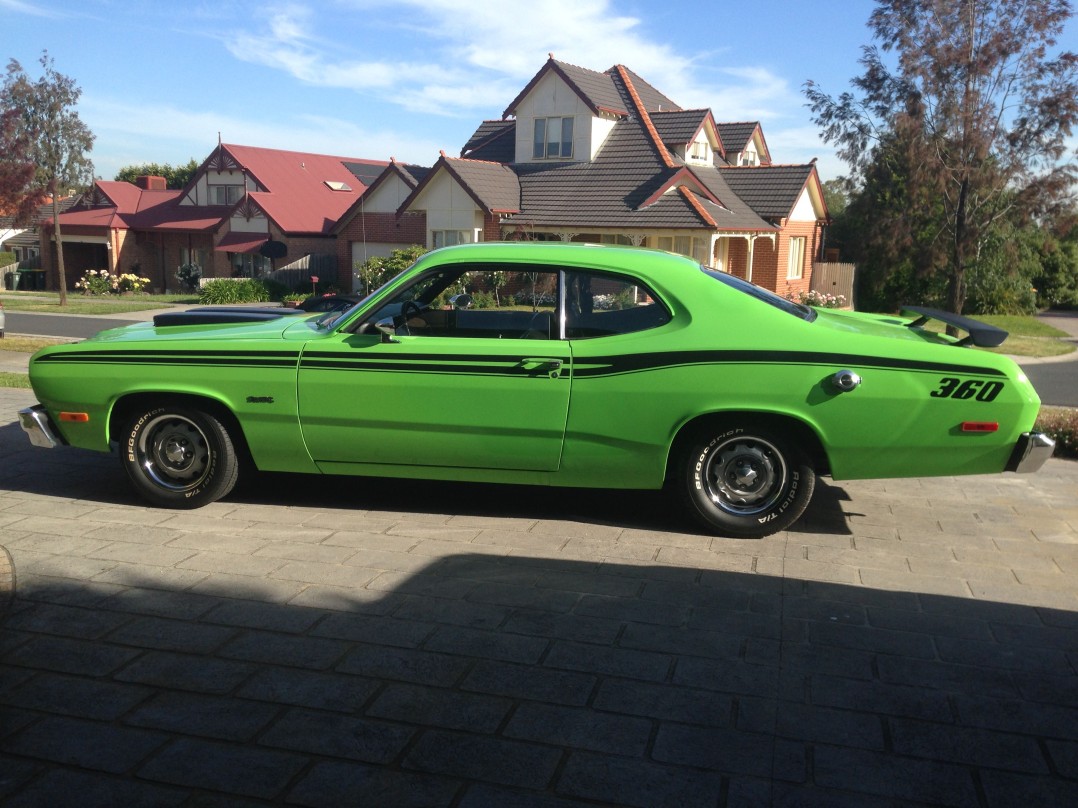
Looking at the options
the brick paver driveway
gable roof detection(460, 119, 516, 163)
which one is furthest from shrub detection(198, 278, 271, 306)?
the brick paver driveway

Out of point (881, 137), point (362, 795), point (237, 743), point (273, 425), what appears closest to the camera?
point (362, 795)

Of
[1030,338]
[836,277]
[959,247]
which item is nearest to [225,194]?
[836,277]

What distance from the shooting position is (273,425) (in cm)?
588

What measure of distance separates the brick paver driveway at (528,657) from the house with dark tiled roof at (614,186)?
76.5 feet

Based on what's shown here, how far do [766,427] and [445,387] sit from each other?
182cm

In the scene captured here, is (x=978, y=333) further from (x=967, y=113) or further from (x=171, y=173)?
(x=171, y=173)

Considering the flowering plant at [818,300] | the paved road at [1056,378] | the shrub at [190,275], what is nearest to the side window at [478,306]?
the paved road at [1056,378]

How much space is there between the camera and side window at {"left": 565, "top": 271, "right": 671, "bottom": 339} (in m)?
5.70

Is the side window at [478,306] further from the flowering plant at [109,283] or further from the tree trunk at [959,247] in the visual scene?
the flowering plant at [109,283]

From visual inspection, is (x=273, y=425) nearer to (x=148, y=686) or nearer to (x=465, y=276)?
(x=465, y=276)

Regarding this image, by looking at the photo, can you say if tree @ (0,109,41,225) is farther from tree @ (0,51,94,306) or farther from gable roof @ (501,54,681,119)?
gable roof @ (501,54,681,119)

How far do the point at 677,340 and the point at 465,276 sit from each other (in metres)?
1.36

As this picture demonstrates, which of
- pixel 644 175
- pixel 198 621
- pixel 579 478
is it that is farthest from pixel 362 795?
pixel 644 175

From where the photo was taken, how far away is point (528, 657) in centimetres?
411
